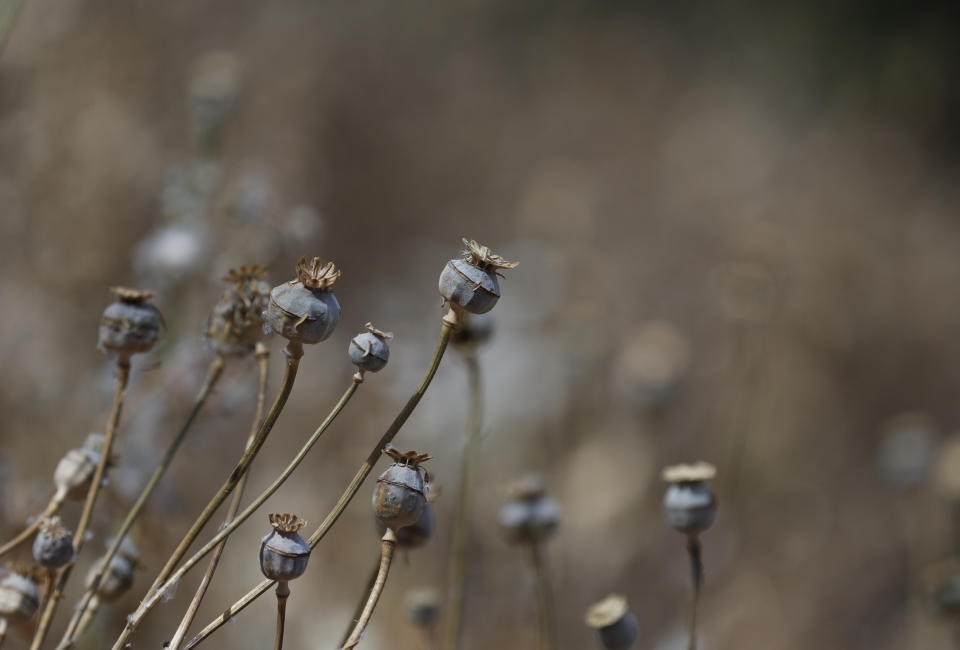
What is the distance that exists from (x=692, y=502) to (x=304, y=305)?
1.59 feet

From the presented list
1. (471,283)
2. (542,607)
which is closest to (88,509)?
(471,283)

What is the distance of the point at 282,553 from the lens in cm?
74

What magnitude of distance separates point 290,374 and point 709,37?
562 centimetres

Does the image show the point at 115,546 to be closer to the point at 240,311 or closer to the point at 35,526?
the point at 35,526

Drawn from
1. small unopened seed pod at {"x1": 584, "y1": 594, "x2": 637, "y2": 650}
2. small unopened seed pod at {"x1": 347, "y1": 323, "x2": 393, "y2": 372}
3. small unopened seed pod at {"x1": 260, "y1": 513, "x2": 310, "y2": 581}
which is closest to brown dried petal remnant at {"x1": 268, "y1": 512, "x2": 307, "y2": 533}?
small unopened seed pod at {"x1": 260, "y1": 513, "x2": 310, "y2": 581}

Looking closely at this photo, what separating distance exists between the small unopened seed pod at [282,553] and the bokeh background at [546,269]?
37 centimetres

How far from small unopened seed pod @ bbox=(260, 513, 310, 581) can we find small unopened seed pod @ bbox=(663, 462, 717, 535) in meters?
0.43

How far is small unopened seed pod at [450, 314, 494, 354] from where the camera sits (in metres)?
1.29

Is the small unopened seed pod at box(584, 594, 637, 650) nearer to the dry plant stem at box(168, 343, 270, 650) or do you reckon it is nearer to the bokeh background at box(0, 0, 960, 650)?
the dry plant stem at box(168, 343, 270, 650)

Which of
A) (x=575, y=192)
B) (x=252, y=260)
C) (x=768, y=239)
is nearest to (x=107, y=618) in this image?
(x=252, y=260)

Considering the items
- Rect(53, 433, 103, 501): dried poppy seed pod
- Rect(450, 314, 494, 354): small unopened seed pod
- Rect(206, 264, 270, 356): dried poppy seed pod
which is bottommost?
Rect(53, 433, 103, 501): dried poppy seed pod

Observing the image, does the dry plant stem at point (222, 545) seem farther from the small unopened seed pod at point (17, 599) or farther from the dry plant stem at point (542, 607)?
the dry plant stem at point (542, 607)

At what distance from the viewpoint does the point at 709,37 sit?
581 cm

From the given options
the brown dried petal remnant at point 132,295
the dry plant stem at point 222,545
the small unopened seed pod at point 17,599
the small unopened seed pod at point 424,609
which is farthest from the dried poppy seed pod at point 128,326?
the small unopened seed pod at point 424,609
